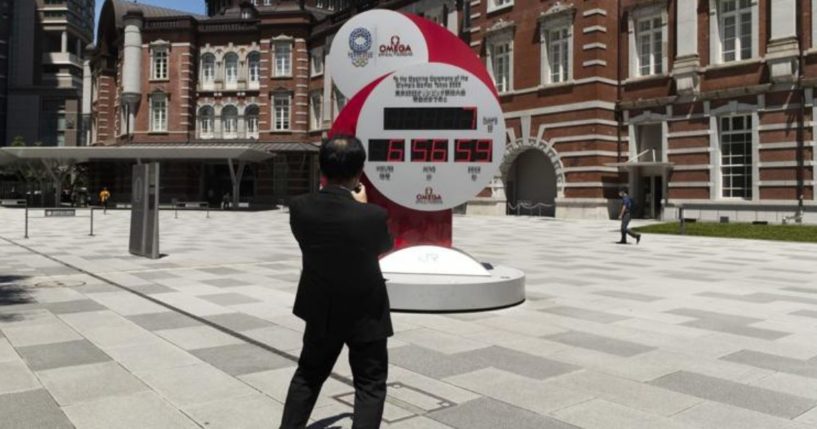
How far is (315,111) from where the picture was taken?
53.4 metres

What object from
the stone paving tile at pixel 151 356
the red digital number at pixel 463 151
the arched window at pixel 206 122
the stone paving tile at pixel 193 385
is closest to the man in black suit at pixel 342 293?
the stone paving tile at pixel 193 385

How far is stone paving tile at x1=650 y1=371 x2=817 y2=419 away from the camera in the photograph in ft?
14.8

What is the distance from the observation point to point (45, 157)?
46.3 meters

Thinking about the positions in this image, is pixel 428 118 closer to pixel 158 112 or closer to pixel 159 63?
pixel 158 112

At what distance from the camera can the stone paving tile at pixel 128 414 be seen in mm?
4062

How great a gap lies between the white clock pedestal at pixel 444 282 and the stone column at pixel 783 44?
938 inches

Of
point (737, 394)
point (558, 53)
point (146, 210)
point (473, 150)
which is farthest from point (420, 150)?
point (558, 53)

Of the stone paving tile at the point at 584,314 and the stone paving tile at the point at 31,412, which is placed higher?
the stone paving tile at the point at 584,314

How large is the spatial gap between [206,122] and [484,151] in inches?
1955

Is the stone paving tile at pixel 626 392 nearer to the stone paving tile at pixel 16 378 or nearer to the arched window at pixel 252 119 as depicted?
the stone paving tile at pixel 16 378

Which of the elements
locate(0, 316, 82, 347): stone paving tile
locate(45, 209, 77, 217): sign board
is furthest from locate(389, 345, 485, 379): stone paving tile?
locate(45, 209, 77, 217): sign board

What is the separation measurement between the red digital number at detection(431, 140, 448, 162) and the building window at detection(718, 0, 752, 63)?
25251mm

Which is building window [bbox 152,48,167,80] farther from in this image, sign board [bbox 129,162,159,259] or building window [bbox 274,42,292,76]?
sign board [bbox 129,162,159,259]

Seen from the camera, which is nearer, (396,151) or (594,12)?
(396,151)
